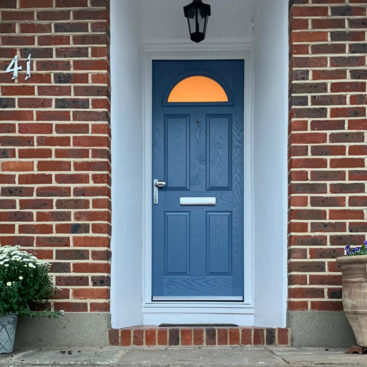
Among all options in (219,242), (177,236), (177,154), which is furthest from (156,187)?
(219,242)

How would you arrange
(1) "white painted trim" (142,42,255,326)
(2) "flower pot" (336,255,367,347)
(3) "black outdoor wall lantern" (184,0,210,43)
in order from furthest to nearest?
(1) "white painted trim" (142,42,255,326), (3) "black outdoor wall lantern" (184,0,210,43), (2) "flower pot" (336,255,367,347)

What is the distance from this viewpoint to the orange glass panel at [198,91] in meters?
5.99

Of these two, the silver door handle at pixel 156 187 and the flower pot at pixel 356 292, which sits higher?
the silver door handle at pixel 156 187

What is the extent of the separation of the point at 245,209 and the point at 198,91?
1.09 meters

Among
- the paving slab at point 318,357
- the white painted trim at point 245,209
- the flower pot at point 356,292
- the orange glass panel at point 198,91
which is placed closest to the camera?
the paving slab at point 318,357

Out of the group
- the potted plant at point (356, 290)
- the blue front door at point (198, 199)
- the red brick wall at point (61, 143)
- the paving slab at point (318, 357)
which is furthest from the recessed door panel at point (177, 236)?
the potted plant at point (356, 290)

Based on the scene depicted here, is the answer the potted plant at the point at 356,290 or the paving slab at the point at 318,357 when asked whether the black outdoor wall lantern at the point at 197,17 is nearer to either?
the potted plant at the point at 356,290

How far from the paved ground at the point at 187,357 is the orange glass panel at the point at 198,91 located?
7.36 feet

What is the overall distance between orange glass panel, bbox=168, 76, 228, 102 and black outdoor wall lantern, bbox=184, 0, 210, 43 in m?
0.66

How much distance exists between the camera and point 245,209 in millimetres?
5848

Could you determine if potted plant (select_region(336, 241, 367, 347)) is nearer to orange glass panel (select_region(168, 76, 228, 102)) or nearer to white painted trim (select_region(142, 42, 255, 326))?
white painted trim (select_region(142, 42, 255, 326))

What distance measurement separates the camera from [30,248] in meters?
4.80

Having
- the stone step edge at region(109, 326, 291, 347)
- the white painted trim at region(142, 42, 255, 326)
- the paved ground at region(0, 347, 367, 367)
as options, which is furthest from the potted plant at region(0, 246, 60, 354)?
the white painted trim at region(142, 42, 255, 326)

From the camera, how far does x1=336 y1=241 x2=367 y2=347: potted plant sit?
430 cm
